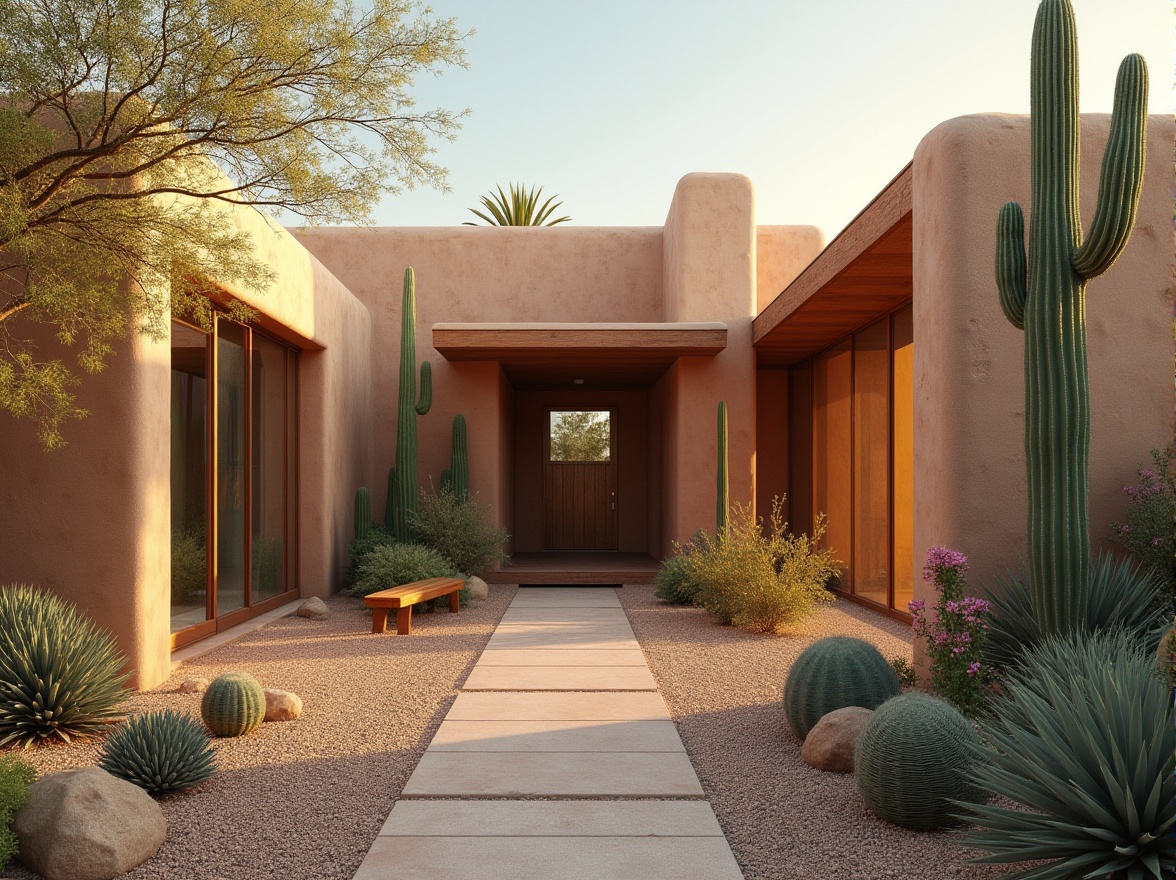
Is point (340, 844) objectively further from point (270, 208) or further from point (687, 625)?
point (687, 625)

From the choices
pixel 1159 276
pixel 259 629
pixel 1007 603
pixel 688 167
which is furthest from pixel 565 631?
pixel 688 167

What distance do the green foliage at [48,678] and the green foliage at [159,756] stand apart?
3.04 feet

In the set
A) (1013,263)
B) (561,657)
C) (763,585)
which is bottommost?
(561,657)

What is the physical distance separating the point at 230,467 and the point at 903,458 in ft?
21.6

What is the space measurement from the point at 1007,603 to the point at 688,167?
9.84m

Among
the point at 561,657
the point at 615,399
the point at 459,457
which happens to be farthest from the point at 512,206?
the point at 561,657

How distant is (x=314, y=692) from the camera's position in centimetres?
629

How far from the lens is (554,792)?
414cm

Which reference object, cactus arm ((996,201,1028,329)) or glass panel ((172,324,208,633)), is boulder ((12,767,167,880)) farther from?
cactus arm ((996,201,1028,329))

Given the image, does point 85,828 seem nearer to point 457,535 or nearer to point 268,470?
point 268,470

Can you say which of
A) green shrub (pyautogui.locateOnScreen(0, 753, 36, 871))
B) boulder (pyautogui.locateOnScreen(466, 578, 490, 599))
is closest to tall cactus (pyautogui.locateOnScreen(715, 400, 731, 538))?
boulder (pyautogui.locateOnScreen(466, 578, 490, 599))

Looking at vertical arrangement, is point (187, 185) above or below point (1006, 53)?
below

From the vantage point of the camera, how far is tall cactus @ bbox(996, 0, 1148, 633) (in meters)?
4.59

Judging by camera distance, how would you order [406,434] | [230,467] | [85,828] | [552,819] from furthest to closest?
[406,434] < [230,467] < [552,819] < [85,828]
